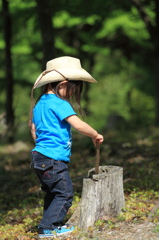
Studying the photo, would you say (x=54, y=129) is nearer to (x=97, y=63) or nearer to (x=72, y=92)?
(x=72, y=92)

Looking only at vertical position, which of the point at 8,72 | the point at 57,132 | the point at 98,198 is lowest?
the point at 98,198

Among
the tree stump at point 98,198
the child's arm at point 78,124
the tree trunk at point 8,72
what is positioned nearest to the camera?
the child's arm at point 78,124

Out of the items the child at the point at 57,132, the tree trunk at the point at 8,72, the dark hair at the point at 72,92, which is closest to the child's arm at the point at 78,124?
the child at the point at 57,132

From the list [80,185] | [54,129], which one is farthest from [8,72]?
[54,129]

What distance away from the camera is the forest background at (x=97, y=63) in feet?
30.5

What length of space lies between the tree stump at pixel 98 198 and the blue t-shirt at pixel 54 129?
496 mm

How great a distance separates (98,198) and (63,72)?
1.52m

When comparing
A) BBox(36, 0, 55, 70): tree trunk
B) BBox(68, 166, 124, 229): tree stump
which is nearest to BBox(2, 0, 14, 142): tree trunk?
BBox(36, 0, 55, 70): tree trunk

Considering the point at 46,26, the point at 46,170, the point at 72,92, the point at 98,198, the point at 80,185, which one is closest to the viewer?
the point at 46,170

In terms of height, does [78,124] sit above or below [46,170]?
above

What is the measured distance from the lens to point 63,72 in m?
4.50

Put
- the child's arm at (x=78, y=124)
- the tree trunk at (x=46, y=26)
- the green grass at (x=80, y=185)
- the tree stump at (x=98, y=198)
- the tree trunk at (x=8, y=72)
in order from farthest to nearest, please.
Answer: the tree trunk at (x=8, y=72) < the tree trunk at (x=46, y=26) < the green grass at (x=80, y=185) < the tree stump at (x=98, y=198) < the child's arm at (x=78, y=124)

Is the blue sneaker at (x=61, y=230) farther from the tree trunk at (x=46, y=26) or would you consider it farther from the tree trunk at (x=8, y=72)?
the tree trunk at (x=8, y=72)

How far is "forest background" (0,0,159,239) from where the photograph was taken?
9.28m
